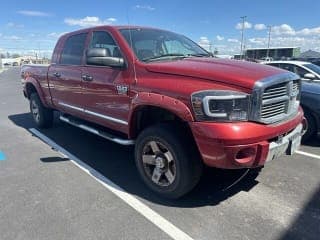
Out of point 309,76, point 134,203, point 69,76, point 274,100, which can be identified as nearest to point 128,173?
point 134,203

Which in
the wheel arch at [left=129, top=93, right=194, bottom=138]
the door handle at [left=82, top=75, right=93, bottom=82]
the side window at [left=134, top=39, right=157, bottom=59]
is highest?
the side window at [left=134, top=39, right=157, bottom=59]

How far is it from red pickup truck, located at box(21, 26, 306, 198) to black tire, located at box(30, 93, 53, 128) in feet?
6.83

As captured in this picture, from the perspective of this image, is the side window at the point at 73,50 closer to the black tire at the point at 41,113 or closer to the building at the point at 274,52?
the black tire at the point at 41,113

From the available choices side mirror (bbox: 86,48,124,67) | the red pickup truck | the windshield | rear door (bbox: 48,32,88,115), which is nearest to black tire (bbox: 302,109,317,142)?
the red pickup truck

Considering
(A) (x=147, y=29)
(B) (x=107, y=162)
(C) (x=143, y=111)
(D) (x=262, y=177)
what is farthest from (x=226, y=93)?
(B) (x=107, y=162)

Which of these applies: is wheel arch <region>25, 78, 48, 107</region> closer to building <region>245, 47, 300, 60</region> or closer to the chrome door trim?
the chrome door trim

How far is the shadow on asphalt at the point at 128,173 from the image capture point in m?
3.76

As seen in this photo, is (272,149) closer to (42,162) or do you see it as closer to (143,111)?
(143,111)

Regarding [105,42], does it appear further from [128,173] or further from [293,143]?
[293,143]

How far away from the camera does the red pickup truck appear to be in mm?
3080

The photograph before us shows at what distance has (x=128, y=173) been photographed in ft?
14.8

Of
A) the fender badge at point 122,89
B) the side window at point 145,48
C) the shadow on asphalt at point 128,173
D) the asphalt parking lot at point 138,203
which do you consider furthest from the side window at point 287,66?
the fender badge at point 122,89

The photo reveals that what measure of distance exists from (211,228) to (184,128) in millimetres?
1076

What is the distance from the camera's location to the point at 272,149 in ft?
10.6
